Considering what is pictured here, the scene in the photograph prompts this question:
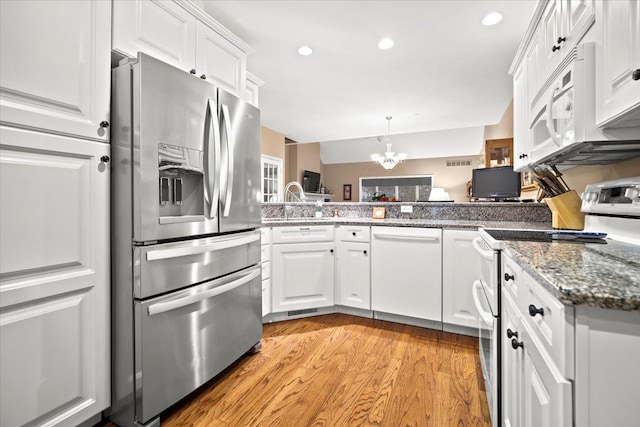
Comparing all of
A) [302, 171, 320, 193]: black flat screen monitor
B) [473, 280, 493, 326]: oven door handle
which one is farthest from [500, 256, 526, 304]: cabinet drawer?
[302, 171, 320, 193]: black flat screen monitor

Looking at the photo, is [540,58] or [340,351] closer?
[540,58]

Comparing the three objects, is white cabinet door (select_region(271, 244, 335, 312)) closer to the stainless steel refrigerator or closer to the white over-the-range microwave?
the stainless steel refrigerator

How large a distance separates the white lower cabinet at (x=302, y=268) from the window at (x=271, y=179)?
3236 millimetres

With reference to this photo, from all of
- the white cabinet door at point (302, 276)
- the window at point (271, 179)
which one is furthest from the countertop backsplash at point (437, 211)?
the window at point (271, 179)

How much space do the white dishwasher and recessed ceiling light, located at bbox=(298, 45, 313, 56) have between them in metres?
1.69

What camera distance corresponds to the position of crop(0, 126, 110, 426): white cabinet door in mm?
1038

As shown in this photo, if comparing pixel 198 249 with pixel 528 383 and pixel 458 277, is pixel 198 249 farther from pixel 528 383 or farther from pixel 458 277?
pixel 458 277

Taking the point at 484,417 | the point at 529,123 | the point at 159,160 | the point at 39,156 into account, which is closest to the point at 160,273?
the point at 159,160

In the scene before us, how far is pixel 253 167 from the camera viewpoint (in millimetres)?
1976

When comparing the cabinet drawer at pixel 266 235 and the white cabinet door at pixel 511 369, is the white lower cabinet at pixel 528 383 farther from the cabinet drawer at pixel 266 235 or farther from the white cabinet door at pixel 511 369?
the cabinet drawer at pixel 266 235

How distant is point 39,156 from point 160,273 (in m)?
0.63

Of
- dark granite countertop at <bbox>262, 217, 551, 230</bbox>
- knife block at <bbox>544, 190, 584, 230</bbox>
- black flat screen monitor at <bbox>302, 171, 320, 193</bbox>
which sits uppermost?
black flat screen monitor at <bbox>302, 171, 320, 193</bbox>

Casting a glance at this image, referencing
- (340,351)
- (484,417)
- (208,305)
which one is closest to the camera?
(484,417)

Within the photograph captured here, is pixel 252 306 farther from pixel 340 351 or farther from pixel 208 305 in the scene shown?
pixel 340 351
